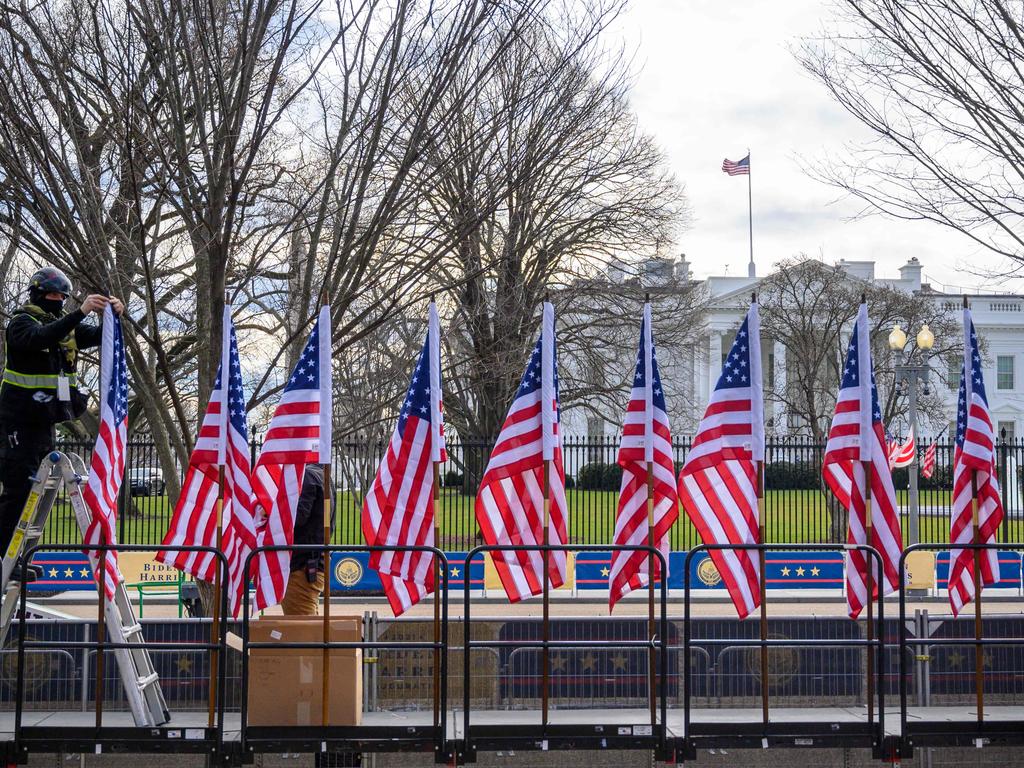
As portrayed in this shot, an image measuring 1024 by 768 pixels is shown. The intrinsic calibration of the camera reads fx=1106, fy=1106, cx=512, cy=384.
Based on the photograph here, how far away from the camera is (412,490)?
820cm

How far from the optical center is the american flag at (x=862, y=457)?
844 centimetres

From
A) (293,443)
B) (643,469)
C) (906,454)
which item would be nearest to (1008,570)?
(906,454)

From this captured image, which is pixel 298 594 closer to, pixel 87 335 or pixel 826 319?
pixel 87 335

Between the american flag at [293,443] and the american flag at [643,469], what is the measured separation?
229 centimetres

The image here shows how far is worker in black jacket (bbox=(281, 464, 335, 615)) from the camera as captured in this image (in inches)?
367

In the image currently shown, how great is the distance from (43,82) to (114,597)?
4355 mm

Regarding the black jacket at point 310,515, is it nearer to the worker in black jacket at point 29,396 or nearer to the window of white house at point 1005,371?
the worker in black jacket at point 29,396

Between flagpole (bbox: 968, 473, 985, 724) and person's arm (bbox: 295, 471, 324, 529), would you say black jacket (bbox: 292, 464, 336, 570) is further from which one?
flagpole (bbox: 968, 473, 985, 724)

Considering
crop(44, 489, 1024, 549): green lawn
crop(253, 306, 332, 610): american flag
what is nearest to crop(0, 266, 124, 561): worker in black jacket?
crop(253, 306, 332, 610): american flag

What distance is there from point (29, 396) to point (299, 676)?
2.70 m

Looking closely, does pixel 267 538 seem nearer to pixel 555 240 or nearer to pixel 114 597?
pixel 114 597

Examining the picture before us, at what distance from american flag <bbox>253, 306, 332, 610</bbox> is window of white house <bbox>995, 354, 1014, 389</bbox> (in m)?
77.9

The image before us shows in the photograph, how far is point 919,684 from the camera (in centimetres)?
985

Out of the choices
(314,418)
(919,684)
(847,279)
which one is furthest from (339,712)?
(847,279)
